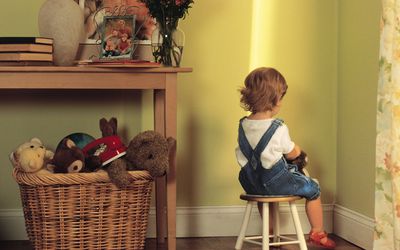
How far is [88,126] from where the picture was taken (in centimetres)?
318

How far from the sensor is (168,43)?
288cm

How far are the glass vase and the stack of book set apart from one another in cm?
42

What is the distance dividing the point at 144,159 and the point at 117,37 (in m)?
0.53

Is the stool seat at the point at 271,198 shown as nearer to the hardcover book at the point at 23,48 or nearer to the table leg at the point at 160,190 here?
the table leg at the point at 160,190

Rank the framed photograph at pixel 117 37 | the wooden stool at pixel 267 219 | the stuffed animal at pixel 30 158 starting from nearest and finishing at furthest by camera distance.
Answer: the stuffed animal at pixel 30 158 → the wooden stool at pixel 267 219 → the framed photograph at pixel 117 37

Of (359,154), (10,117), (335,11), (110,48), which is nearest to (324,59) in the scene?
(335,11)

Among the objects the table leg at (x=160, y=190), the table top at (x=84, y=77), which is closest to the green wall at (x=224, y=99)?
the table leg at (x=160, y=190)

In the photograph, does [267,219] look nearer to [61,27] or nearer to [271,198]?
[271,198]

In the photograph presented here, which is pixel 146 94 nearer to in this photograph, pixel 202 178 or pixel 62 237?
pixel 202 178

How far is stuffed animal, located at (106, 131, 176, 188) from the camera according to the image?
2.61 metres

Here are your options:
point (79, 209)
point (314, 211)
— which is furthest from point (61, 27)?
point (314, 211)

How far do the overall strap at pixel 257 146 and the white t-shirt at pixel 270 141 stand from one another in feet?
0.04

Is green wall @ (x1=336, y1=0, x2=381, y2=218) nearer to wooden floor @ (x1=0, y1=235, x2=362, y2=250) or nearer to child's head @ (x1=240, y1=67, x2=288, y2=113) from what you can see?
wooden floor @ (x1=0, y1=235, x2=362, y2=250)

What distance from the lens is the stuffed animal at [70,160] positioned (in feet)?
8.53
